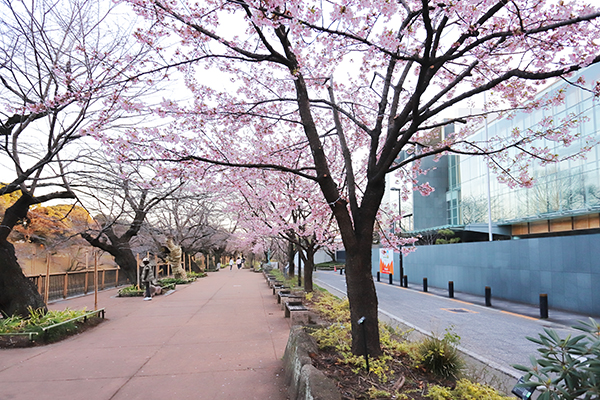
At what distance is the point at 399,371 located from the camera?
200 inches

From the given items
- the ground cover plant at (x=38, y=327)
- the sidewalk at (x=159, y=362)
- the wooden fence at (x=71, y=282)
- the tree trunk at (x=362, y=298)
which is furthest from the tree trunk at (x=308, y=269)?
the tree trunk at (x=362, y=298)

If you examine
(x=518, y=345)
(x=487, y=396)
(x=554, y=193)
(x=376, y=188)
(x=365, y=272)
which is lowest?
(x=518, y=345)

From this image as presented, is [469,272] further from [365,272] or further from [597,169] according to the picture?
[365,272]

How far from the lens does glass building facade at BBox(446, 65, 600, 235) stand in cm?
2206

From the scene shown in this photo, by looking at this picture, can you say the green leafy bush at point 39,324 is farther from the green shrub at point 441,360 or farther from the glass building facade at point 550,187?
the glass building facade at point 550,187

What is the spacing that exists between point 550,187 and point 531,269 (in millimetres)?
12920

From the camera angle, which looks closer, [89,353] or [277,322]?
[89,353]

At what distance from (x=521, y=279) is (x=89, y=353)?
50.7ft

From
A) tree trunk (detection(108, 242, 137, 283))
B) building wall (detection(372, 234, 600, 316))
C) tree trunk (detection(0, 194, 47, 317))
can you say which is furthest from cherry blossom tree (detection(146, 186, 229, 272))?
building wall (detection(372, 234, 600, 316))

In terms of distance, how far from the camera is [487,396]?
4.05m

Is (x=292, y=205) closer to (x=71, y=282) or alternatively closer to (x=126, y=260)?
(x=71, y=282)

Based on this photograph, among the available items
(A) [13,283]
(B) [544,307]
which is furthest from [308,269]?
(A) [13,283]

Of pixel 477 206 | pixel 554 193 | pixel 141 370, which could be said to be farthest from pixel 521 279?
pixel 477 206

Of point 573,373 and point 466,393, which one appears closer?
point 573,373
